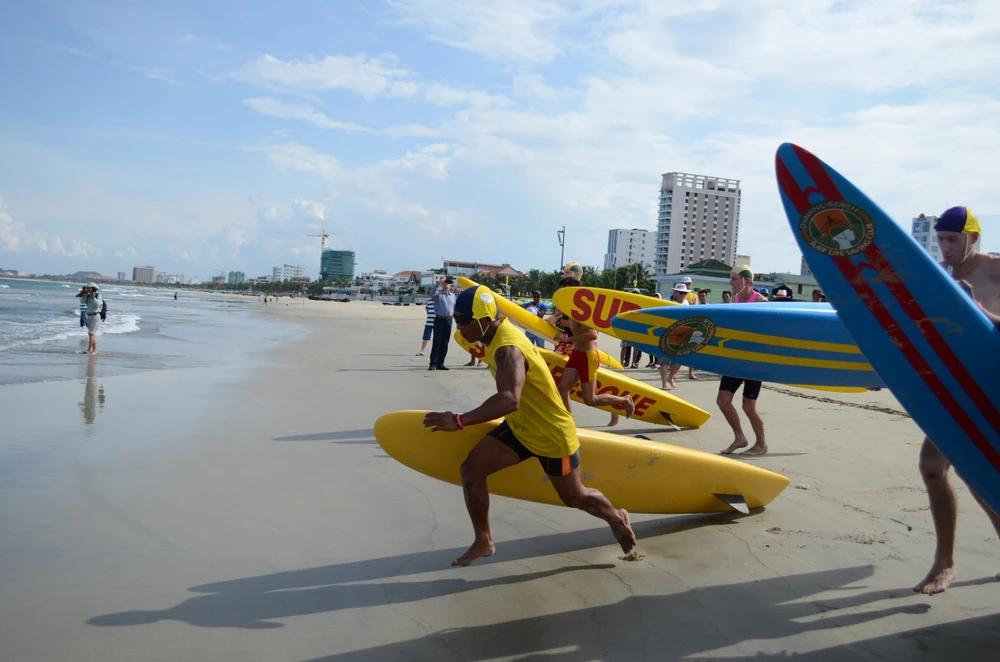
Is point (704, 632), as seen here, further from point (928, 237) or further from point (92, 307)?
point (928, 237)

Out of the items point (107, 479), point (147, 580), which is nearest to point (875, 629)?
point (147, 580)

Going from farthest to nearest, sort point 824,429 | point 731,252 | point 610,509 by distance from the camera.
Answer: point 731,252 < point 824,429 < point 610,509

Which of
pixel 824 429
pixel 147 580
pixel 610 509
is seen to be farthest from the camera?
pixel 824 429

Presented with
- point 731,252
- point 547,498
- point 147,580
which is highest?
point 731,252

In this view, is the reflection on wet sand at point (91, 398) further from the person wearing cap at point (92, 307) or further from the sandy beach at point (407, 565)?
the person wearing cap at point (92, 307)

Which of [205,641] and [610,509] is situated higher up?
[610,509]

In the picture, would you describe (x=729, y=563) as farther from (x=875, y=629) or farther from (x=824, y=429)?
(x=824, y=429)

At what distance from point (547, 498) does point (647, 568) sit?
785 millimetres

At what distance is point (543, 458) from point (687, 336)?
338cm

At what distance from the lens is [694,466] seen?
4711mm

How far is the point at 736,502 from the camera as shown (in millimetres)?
4770

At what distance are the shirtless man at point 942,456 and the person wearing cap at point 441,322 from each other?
10.4 meters

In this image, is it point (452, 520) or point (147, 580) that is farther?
point (452, 520)

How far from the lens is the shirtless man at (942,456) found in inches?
141
